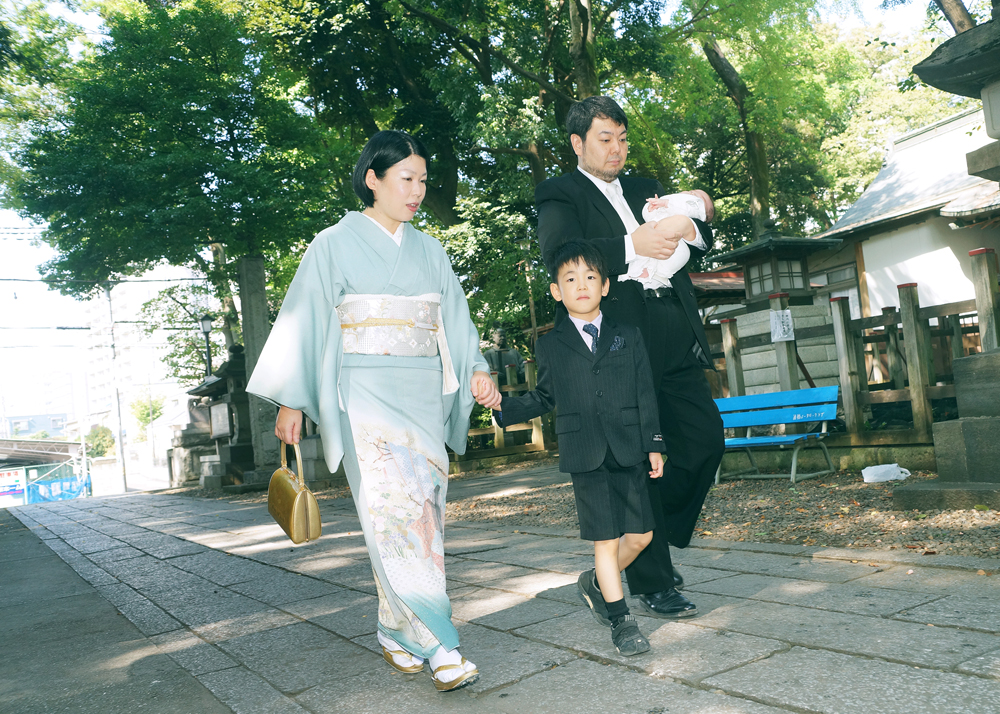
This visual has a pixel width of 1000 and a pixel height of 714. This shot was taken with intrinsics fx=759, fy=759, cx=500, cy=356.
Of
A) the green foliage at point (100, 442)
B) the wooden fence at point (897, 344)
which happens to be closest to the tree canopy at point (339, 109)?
the wooden fence at point (897, 344)

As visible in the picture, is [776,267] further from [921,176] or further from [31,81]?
[31,81]

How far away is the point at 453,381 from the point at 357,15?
13.5m

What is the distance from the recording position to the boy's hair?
9.36 feet

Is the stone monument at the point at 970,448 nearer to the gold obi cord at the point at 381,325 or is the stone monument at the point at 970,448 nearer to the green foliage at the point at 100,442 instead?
the gold obi cord at the point at 381,325

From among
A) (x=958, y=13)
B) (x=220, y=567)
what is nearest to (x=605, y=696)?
(x=220, y=567)

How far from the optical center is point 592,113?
120 inches

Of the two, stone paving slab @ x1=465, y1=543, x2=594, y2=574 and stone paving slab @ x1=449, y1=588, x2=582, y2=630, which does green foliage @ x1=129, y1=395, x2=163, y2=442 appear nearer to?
stone paving slab @ x1=465, y1=543, x2=594, y2=574

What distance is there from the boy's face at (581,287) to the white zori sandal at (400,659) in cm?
140

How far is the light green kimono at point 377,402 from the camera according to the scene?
2.68 m

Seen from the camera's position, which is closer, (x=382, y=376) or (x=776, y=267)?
(x=382, y=376)

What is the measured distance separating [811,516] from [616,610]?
319cm

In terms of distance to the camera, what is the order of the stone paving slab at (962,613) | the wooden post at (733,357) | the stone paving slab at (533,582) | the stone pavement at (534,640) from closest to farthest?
1. the stone pavement at (534,640)
2. the stone paving slab at (962,613)
3. the stone paving slab at (533,582)
4. the wooden post at (733,357)

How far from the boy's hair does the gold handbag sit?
1204 millimetres

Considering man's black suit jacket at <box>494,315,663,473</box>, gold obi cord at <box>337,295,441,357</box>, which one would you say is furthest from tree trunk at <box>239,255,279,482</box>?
man's black suit jacket at <box>494,315,663,473</box>
